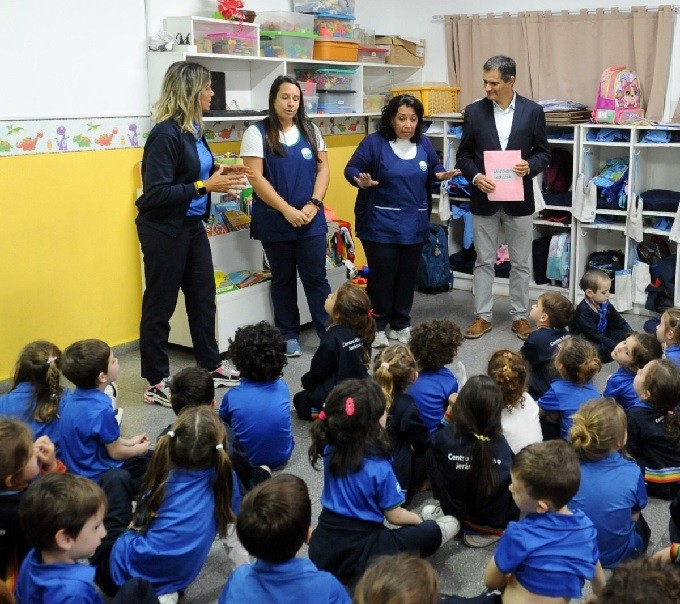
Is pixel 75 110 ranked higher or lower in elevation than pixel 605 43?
lower

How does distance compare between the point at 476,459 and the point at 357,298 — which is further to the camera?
the point at 357,298

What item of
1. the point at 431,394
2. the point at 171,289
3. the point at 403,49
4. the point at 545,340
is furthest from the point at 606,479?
the point at 403,49

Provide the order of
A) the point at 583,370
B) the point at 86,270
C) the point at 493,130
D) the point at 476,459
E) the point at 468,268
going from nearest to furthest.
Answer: the point at 476,459 < the point at 583,370 < the point at 86,270 < the point at 493,130 < the point at 468,268

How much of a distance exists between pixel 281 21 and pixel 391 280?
1.78m

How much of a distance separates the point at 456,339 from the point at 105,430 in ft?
4.31

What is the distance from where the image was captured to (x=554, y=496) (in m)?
2.11

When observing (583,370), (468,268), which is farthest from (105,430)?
(468,268)

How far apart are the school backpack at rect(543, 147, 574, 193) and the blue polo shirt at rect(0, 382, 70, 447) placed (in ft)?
12.9

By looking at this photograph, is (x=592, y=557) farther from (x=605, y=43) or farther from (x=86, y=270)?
(x=605, y=43)

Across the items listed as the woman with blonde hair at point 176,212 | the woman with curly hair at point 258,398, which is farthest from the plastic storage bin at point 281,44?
the woman with curly hair at point 258,398

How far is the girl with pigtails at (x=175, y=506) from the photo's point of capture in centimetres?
231

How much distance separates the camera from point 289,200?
15.1ft

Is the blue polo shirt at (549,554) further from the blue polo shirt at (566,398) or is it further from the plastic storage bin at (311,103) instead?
the plastic storage bin at (311,103)

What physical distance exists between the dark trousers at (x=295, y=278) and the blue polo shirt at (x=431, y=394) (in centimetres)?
158
